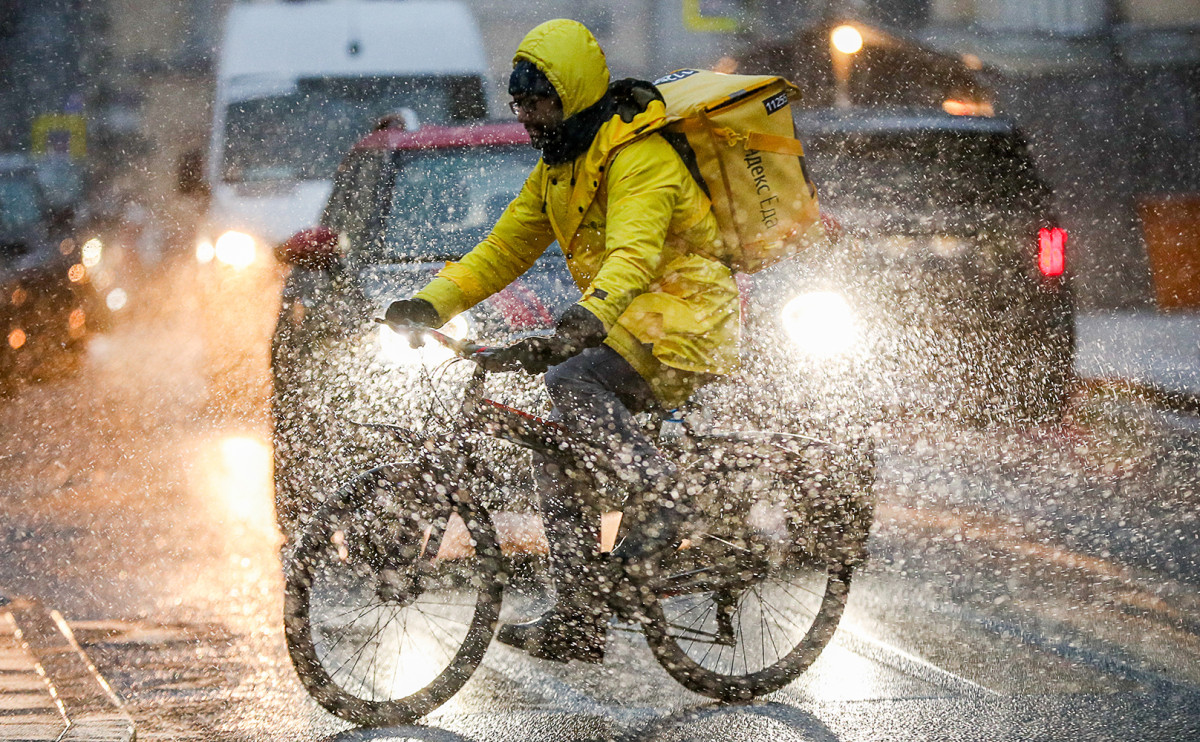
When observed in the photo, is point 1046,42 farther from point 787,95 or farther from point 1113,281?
point 787,95

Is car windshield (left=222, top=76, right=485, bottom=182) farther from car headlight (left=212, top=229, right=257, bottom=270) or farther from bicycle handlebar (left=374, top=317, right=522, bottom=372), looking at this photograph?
bicycle handlebar (left=374, top=317, right=522, bottom=372)

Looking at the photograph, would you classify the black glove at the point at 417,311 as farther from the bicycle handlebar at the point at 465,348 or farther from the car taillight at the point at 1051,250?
the car taillight at the point at 1051,250

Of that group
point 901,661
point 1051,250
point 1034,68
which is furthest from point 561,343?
point 1034,68

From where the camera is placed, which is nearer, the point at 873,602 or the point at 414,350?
the point at 873,602

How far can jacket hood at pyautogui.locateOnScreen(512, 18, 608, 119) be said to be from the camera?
3.48 m

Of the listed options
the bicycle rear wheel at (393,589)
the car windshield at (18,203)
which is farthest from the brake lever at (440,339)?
the car windshield at (18,203)

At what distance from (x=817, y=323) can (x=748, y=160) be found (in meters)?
3.20

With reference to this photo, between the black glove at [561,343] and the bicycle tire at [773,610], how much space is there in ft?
2.71

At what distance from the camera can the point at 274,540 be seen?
19.8ft

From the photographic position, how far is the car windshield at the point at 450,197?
571cm

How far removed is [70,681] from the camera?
4.03 meters

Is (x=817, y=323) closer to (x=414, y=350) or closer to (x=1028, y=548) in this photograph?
(x=1028, y=548)

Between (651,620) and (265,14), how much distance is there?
11.3m

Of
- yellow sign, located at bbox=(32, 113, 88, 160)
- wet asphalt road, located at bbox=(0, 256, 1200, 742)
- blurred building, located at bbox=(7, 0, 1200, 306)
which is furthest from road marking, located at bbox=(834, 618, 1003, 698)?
yellow sign, located at bbox=(32, 113, 88, 160)
